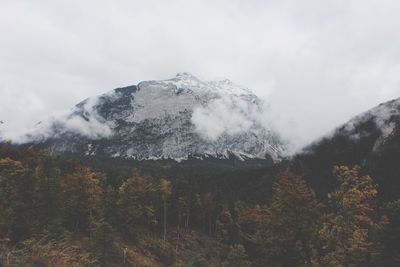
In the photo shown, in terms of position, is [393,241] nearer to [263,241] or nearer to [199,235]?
[263,241]

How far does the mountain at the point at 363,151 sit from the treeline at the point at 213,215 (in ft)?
177

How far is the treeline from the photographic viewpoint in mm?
18766

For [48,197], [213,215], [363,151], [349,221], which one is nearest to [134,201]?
[48,197]

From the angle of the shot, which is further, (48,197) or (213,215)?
(213,215)

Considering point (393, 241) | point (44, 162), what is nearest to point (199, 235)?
point (44, 162)

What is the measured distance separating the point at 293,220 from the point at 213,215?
71958mm

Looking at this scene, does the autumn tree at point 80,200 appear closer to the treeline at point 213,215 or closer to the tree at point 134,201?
the treeline at point 213,215

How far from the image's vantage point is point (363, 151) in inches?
5842

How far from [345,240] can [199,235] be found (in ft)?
228

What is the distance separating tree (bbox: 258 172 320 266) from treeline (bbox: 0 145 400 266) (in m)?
0.05

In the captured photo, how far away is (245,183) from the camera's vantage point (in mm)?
188500

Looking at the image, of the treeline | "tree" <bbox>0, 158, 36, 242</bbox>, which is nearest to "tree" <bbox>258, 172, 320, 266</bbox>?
the treeline

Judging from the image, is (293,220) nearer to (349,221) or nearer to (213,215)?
(349,221)

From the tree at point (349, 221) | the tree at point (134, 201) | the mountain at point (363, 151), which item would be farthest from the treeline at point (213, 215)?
the mountain at point (363, 151)
